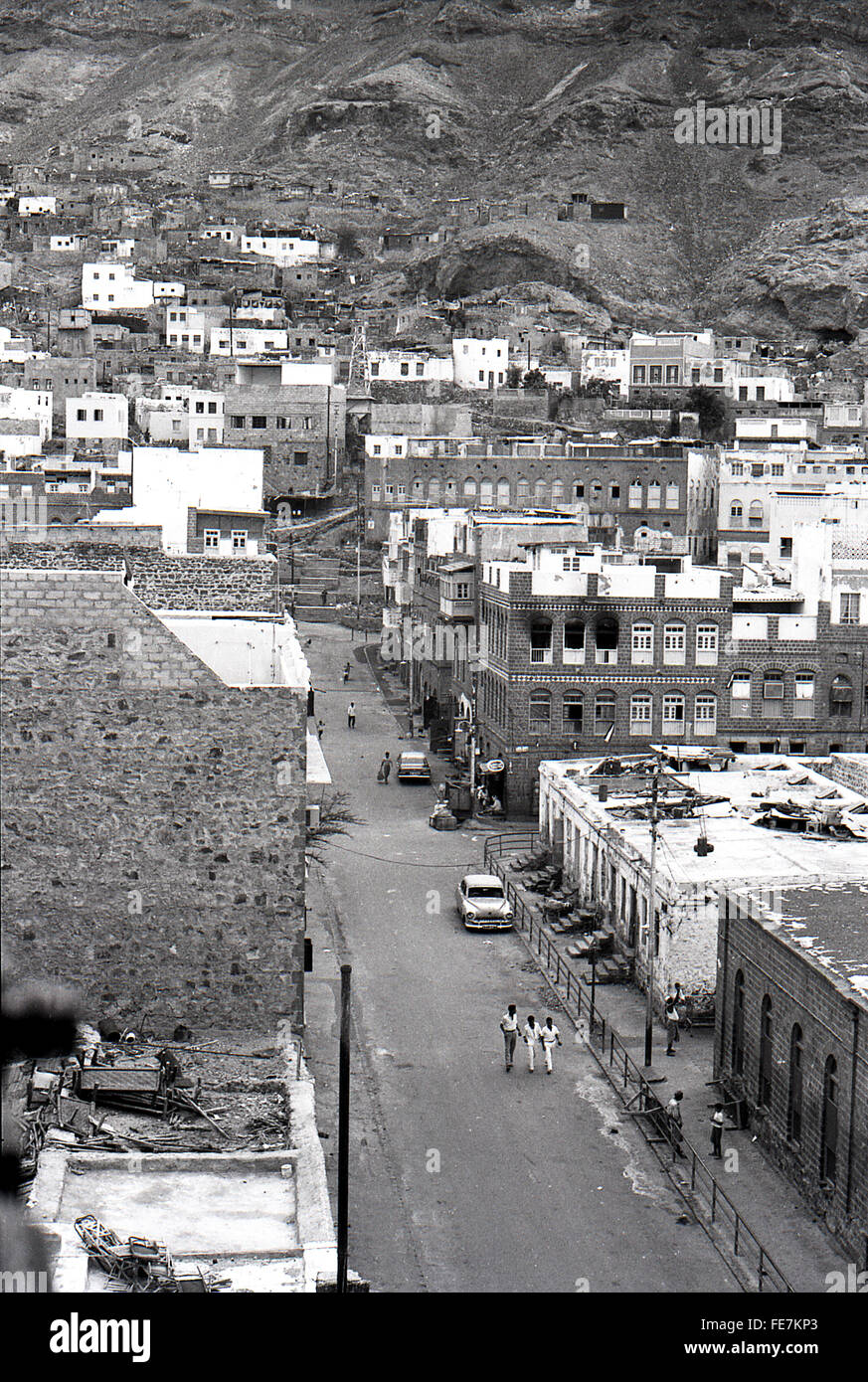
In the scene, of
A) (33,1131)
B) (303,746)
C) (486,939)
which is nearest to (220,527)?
(486,939)

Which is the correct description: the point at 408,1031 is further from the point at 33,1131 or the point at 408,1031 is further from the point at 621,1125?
the point at 33,1131

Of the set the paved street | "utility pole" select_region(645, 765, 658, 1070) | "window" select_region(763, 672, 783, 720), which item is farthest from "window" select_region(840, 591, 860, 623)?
"utility pole" select_region(645, 765, 658, 1070)

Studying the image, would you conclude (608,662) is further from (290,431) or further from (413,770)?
(290,431)

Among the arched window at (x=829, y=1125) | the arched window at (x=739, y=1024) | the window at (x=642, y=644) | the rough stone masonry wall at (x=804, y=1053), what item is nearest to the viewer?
the rough stone masonry wall at (x=804, y=1053)

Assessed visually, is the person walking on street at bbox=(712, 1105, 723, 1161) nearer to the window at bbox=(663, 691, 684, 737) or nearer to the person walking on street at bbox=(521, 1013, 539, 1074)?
the person walking on street at bbox=(521, 1013, 539, 1074)

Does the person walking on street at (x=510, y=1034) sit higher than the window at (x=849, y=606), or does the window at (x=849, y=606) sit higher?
the window at (x=849, y=606)

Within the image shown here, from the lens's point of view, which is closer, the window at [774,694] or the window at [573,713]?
the window at [573,713]

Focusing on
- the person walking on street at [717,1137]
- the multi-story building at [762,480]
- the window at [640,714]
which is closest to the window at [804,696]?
the window at [640,714]

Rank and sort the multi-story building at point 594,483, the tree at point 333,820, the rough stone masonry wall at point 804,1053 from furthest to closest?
the multi-story building at point 594,483 → the tree at point 333,820 → the rough stone masonry wall at point 804,1053

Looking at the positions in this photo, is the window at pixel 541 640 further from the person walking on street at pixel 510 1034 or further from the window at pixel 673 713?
the person walking on street at pixel 510 1034
